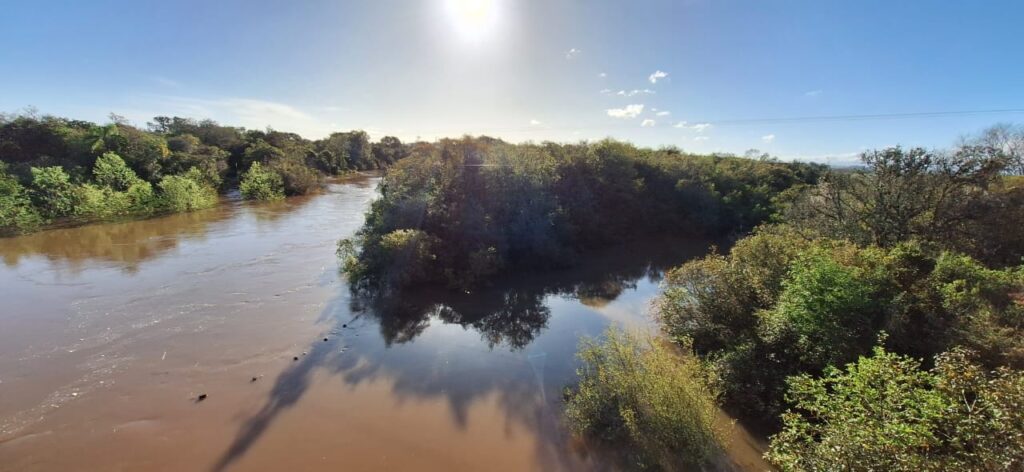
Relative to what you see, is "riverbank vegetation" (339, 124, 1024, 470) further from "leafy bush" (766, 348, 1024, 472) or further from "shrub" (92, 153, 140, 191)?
"shrub" (92, 153, 140, 191)

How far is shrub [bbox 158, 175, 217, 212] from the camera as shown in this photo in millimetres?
30766

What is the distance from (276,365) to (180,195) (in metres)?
28.5

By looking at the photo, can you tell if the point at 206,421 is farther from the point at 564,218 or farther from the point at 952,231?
the point at 952,231

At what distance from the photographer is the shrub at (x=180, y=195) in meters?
30.8

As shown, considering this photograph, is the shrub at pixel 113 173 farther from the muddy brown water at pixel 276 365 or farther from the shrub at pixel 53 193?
the muddy brown water at pixel 276 365

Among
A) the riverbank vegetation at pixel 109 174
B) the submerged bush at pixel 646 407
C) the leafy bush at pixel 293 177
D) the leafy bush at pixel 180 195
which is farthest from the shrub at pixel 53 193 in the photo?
the submerged bush at pixel 646 407

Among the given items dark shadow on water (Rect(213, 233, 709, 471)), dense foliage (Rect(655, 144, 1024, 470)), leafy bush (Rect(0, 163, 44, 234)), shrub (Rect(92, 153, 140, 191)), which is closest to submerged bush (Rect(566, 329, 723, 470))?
dark shadow on water (Rect(213, 233, 709, 471))

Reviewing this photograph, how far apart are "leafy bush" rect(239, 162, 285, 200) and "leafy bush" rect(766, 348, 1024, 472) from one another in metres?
43.9

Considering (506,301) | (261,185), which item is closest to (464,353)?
(506,301)

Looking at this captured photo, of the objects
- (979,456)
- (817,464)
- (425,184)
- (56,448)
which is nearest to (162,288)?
(56,448)

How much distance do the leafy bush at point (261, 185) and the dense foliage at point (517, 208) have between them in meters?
22.9

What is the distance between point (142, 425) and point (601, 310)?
46.2 feet

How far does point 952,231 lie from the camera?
13.6 m

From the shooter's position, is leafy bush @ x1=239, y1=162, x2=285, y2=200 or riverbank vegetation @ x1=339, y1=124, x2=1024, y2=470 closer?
riverbank vegetation @ x1=339, y1=124, x2=1024, y2=470
